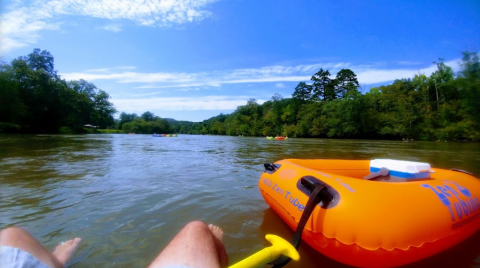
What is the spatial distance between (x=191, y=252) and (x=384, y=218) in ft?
4.23

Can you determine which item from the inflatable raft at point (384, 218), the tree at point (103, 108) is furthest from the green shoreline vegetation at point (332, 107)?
the inflatable raft at point (384, 218)

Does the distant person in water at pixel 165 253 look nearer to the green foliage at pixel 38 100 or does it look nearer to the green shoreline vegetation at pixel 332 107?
the green shoreline vegetation at pixel 332 107

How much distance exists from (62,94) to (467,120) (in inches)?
2258

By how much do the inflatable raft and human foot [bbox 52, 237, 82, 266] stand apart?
192 cm

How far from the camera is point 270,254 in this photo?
1.39m

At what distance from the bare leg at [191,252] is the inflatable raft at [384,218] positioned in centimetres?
80

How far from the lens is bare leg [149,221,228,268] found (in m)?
1.09

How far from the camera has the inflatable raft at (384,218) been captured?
147 cm

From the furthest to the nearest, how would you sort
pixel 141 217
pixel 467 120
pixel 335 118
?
pixel 335 118
pixel 467 120
pixel 141 217

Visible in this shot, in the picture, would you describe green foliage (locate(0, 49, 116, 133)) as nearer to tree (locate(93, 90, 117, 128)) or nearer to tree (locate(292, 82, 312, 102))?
tree (locate(93, 90, 117, 128))

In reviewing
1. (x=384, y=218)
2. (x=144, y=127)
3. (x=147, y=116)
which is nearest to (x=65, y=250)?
(x=384, y=218)

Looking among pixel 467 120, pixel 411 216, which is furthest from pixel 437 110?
pixel 411 216

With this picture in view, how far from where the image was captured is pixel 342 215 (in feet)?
5.08

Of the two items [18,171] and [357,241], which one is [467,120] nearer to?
[357,241]
